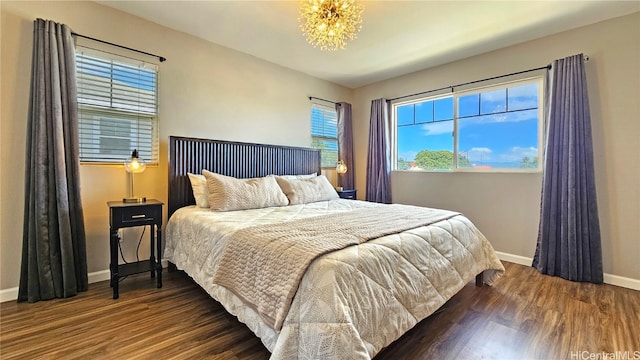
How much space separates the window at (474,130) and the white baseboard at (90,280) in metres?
3.67

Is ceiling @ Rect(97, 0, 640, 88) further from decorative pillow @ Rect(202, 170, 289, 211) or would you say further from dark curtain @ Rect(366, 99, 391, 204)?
decorative pillow @ Rect(202, 170, 289, 211)

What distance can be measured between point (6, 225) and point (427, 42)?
14.1 ft

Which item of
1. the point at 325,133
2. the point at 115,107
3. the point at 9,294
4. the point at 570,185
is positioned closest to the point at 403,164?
the point at 325,133

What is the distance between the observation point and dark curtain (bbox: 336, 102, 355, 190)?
475cm

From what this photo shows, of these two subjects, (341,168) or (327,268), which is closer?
(327,268)

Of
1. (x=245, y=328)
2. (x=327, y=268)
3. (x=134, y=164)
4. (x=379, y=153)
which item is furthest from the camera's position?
(x=379, y=153)

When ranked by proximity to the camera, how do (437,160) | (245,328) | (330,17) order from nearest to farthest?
(245,328) < (330,17) < (437,160)

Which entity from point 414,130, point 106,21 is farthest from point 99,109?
point 414,130

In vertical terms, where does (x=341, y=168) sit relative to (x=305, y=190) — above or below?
above

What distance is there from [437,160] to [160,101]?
358 cm

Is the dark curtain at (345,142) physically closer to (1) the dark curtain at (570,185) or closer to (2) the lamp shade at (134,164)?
(1) the dark curtain at (570,185)

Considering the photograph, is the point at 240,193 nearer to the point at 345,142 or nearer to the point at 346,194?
the point at 346,194

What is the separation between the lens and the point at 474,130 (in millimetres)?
3686

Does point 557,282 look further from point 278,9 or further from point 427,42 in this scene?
point 278,9
